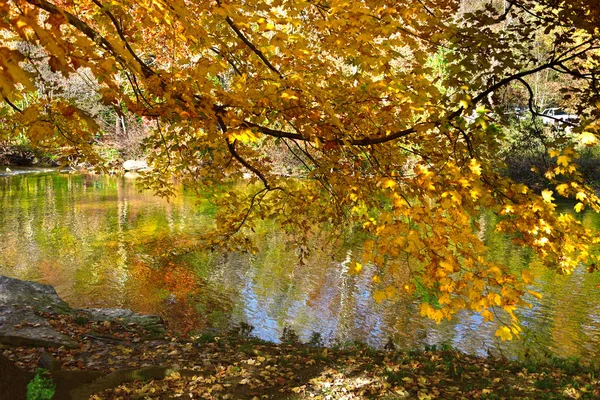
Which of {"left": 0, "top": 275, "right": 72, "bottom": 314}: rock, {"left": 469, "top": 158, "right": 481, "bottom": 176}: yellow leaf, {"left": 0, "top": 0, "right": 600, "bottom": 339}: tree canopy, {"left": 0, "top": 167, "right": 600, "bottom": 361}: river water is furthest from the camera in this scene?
{"left": 0, "top": 167, "right": 600, "bottom": 361}: river water

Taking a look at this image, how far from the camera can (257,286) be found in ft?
35.5

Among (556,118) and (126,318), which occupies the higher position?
(556,118)

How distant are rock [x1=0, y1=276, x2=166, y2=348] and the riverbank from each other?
0.68ft

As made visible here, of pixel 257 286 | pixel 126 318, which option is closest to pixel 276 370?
pixel 126 318

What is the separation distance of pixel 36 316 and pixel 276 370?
3594 mm

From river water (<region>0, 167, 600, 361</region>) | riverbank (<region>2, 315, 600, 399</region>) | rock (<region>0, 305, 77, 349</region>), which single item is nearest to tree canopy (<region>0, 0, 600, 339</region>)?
riverbank (<region>2, 315, 600, 399</region>)

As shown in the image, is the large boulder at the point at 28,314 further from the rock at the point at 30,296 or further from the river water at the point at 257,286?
the river water at the point at 257,286

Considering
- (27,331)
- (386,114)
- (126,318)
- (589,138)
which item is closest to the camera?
(589,138)

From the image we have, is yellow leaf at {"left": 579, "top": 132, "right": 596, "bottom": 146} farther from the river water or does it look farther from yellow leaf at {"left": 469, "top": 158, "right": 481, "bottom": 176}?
the river water

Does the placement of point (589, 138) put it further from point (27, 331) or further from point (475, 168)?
point (27, 331)

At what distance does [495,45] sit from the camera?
414 centimetres

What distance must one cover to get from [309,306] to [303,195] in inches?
168

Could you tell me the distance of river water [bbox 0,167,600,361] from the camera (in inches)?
328

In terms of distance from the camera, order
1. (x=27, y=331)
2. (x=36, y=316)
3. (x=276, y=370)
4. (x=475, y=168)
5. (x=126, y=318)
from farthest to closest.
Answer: (x=126, y=318) < (x=36, y=316) < (x=27, y=331) < (x=276, y=370) < (x=475, y=168)
